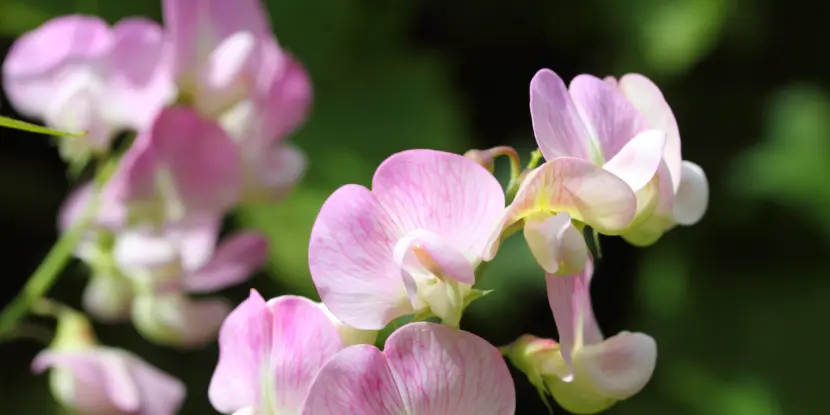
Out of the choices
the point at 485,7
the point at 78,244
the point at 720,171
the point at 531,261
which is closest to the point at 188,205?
the point at 78,244

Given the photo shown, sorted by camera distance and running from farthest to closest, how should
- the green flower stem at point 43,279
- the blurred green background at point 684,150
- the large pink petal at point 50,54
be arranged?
the blurred green background at point 684,150
the large pink petal at point 50,54
the green flower stem at point 43,279

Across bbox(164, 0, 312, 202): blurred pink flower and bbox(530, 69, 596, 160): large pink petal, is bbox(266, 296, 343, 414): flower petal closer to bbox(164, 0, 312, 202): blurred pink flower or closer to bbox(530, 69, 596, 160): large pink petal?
bbox(530, 69, 596, 160): large pink petal

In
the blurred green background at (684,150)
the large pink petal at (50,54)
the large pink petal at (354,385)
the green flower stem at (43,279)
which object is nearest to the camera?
the large pink petal at (354,385)

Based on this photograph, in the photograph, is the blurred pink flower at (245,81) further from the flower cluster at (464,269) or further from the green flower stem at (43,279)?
the flower cluster at (464,269)

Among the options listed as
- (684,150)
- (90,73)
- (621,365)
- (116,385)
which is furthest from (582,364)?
(684,150)

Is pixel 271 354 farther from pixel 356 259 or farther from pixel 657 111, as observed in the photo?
pixel 657 111

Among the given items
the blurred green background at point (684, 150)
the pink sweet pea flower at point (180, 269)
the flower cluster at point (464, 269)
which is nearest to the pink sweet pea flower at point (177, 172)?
the pink sweet pea flower at point (180, 269)

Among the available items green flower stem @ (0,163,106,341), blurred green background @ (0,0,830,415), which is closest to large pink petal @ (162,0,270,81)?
green flower stem @ (0,163,106,341)
